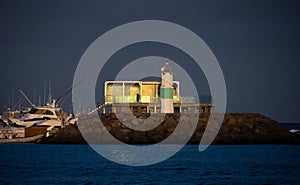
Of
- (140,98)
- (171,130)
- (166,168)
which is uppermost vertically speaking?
(140,98)

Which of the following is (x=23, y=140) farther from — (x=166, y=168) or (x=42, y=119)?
(x=166, y=168)

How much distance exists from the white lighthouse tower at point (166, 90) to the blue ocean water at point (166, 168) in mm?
9592

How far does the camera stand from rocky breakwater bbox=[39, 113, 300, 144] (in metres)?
70.9

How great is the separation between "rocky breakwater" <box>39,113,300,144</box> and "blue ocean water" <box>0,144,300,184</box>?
2.89 m

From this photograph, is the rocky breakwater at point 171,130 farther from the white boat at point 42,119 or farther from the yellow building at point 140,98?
the white boat at point 42,119

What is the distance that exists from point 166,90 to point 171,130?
22.2 ft

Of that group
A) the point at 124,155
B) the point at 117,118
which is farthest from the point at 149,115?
the point at 124,155

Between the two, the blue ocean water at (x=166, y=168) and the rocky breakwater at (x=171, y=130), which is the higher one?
the rocky breakwater at (x=171, y=130)

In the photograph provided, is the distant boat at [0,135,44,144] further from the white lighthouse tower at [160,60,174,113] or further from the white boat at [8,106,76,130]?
the white lighthouse tower at [160,60,174,113]

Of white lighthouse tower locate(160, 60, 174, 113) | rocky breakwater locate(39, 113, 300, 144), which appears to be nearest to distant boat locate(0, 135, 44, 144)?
rocky breakwater locate(39, 113, 300, 144)

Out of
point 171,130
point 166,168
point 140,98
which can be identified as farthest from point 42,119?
point 166,168

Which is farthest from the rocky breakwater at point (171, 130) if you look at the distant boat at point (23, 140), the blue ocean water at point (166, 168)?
the distant boat at point (23, 140)

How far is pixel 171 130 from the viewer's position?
70.9 m

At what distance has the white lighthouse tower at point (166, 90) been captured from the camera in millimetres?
76125
